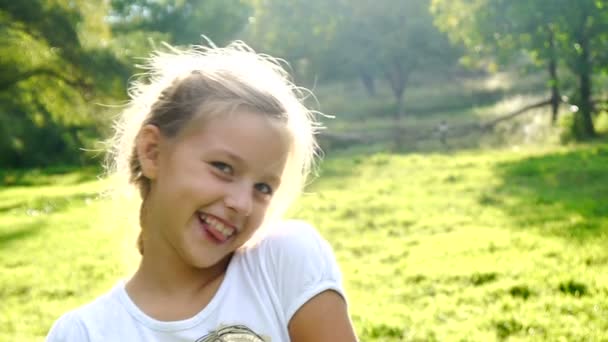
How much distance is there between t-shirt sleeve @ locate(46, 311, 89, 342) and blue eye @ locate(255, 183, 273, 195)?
58 cm

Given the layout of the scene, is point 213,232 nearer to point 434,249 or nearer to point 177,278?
point 177,278

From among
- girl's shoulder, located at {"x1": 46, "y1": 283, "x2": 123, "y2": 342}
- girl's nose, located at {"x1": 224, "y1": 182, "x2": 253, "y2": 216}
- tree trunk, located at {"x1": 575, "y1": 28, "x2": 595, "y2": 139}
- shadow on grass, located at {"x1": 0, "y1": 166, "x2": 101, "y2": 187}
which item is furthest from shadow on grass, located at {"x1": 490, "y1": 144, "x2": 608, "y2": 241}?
shadow on grass, located at {"x1": 0, "y1": 166, "x2": 101, "y2": 187}

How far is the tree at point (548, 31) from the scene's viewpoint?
17922 millimetres

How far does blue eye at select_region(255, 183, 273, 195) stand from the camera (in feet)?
6.98

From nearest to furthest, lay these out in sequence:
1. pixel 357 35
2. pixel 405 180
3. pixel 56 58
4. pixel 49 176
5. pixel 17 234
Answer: pixel 17 234, pixel 405 180, pixel 56 58, pixel 49 176, pixel 357 35

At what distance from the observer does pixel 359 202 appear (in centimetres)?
1089

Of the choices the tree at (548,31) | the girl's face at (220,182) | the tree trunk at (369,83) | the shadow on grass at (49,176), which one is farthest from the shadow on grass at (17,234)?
the tree trunk at (369,83)

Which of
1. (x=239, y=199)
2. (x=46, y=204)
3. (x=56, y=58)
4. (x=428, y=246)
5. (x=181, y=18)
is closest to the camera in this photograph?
(x=239, y=199)

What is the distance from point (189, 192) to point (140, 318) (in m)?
0.35

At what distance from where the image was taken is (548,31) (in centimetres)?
1903

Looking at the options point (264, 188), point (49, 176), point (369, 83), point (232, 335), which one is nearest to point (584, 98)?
point (49, 176)

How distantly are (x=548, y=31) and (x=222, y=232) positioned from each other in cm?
1843

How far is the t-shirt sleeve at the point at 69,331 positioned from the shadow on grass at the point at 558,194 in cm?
566

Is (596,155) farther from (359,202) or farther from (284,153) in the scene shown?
(284,153)
